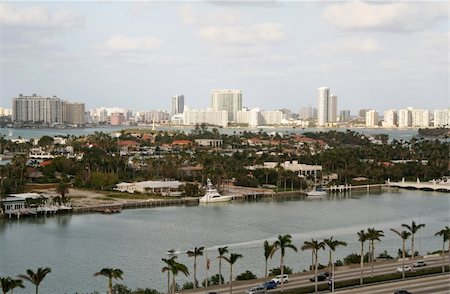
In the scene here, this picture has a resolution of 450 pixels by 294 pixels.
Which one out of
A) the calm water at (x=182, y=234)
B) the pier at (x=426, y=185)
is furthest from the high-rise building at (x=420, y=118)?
the calm water at (x=182, y=234)

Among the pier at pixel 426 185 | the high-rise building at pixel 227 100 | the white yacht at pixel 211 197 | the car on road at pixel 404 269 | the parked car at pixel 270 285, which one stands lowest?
the parked car at pixel 270 285

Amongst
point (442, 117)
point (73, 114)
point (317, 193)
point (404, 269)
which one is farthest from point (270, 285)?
point (73, 114)

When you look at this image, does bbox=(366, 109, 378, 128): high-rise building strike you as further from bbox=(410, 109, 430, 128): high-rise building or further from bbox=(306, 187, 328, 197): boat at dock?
bbox=(306, 187, 328, 197): boat at dock

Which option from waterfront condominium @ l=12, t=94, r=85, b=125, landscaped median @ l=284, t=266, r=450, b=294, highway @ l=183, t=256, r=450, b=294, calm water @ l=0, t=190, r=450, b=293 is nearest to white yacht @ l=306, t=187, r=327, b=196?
calm water @ l=0, t=190, r=450, b=293

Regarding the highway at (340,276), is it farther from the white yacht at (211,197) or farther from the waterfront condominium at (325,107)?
the waterfront condominium at (325,107)

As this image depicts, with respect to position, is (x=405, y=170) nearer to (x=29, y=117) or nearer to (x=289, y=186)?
(x=289, y=186)
